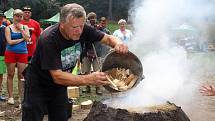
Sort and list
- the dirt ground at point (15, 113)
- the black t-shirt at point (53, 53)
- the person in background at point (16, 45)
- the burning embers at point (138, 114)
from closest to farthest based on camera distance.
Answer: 1. the black t-shirt at point (53, 53)
2. the burning embers at point (138, 114)
3. the dirt ground at point (15, 113)
4. the person in background at point (16, 45)

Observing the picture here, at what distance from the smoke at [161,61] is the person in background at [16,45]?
2049 mm

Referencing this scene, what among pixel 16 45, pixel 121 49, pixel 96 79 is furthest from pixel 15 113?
pixel 96 79

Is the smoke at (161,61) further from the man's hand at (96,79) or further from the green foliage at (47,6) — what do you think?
the green foliage at (47,6)

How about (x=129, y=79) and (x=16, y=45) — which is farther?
(x=16, y=45)

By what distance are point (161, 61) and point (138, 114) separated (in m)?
2.65

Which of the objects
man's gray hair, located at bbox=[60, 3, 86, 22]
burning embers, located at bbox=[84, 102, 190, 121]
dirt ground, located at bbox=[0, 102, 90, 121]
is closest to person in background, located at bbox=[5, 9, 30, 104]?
dirt ground, located at bbox=[0, 102, 90, 121]

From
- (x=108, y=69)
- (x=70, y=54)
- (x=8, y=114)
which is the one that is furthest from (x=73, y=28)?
(x=8, y=114)

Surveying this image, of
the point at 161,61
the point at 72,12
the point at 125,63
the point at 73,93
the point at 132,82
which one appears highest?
the point at 72,12

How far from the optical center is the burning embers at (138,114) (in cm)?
438

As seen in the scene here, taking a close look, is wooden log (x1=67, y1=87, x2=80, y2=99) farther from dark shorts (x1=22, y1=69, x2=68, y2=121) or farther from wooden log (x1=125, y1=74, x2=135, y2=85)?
wooden log (x1=125, y1=74, x2=135, y2=85)

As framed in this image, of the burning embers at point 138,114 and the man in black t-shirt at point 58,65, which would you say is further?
the burning embers at point 138,114

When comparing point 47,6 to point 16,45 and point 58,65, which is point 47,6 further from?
point 58,65

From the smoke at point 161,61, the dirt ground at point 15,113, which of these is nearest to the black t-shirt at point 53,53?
the smoke at point 161,61

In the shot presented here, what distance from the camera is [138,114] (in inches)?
172
